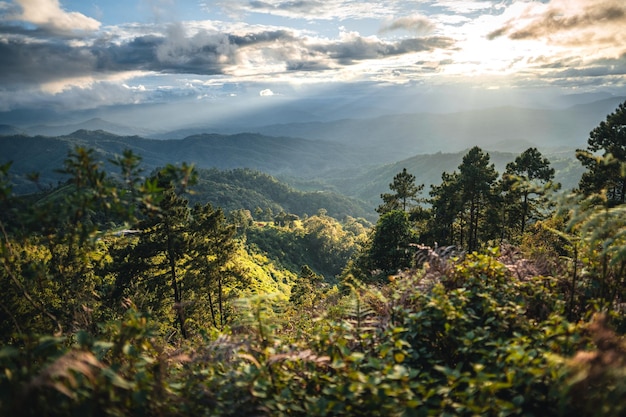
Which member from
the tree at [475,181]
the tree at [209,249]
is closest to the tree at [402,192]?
the tree at [475,181]

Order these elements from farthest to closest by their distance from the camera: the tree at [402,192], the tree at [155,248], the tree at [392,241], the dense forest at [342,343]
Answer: the tree at [402,192]
the tree at [392,241]
the tree at [155,248]
the dense forest at [342,343]

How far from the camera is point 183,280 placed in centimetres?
2578

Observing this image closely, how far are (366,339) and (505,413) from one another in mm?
1880

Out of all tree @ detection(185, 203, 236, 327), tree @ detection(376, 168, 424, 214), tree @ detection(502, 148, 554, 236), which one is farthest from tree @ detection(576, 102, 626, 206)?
tree @ detection(185, 203, 236, 327)

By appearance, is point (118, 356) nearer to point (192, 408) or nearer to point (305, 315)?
point (192, 408)

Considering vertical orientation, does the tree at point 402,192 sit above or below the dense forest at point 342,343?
below

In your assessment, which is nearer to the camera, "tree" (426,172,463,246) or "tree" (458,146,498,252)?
"tree" (458,146,498,252)

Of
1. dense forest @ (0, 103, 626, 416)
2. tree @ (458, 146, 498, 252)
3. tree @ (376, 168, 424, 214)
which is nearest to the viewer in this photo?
dense forest @ (0, 103, 626, 416)

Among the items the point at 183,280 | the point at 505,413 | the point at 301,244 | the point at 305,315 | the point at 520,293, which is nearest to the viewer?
A: the point at 505,413

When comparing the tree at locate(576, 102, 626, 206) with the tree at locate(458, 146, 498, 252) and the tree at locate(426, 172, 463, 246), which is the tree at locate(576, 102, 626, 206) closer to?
the tree at locate(458, 146, 498, 252)

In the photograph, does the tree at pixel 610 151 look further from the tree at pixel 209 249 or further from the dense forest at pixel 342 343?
the tree at pixel 209 249

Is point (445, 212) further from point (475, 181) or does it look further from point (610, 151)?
point (610, 151)

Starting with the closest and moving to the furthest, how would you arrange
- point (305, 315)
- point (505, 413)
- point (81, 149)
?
point (505, 413)
point (81, 149)
point (305, 315)

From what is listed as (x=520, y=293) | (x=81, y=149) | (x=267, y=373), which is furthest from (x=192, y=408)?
(x=520, y=293)
